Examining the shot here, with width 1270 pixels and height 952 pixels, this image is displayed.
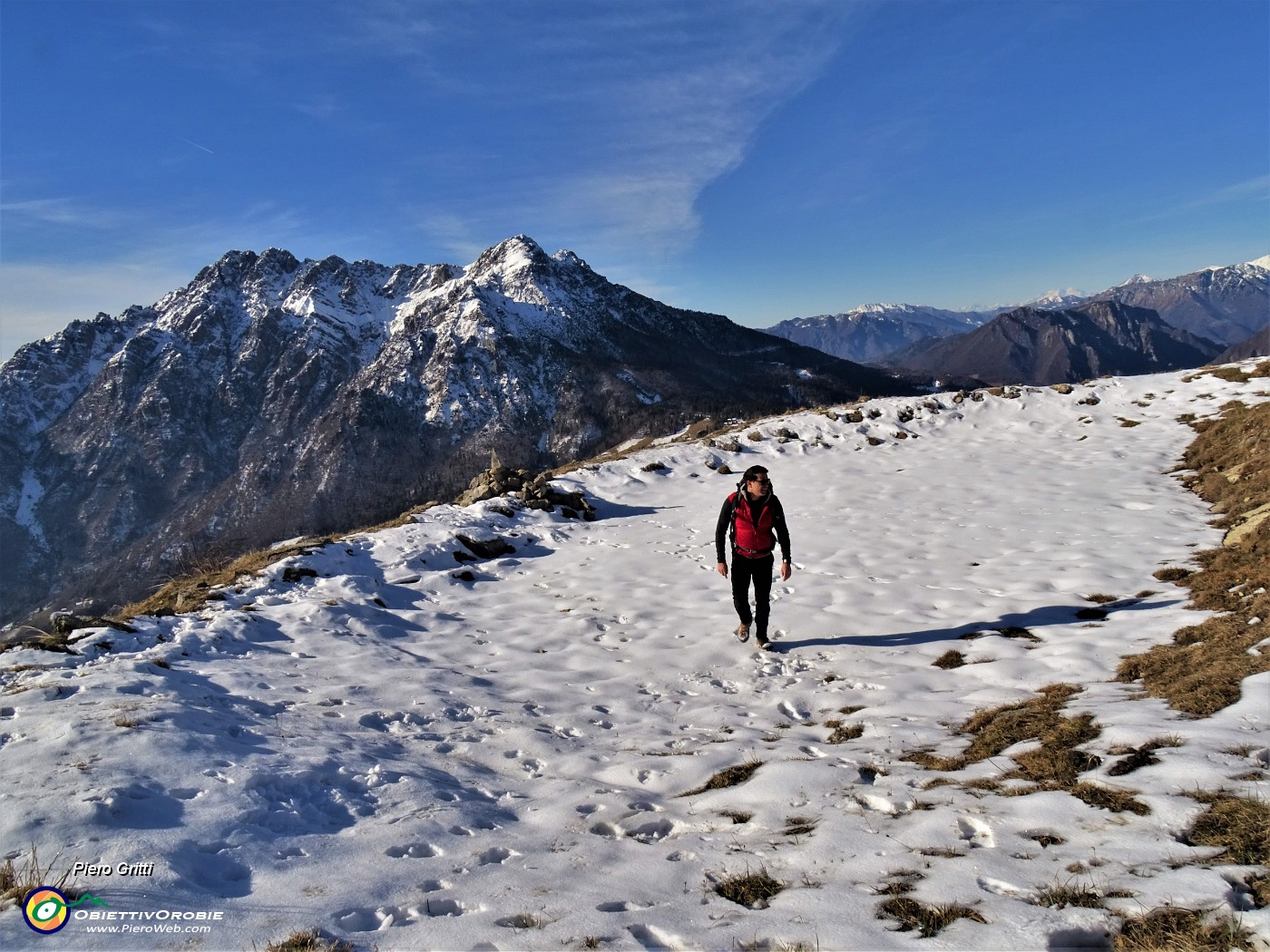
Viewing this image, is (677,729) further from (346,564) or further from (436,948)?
(346,564)

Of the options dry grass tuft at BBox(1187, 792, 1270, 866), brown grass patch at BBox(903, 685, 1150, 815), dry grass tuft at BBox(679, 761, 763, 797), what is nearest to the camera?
dry grass tuft at BBox(1187, 792, 1270, 866)

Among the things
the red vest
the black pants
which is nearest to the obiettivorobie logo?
the black pants

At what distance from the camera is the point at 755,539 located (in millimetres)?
11172

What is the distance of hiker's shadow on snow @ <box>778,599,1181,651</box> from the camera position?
1066 cm

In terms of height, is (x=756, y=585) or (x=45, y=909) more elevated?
(x=756, y=585)

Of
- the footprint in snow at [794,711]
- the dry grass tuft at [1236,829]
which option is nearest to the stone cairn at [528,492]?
the footprint in snow at [794,711]

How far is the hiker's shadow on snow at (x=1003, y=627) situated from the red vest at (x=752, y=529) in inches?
71.2

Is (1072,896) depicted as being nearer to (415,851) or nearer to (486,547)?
(415,851)

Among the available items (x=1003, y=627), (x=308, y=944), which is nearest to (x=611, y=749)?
(x=308, y=944)

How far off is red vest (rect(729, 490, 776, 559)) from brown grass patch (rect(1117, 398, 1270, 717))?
5286 mm

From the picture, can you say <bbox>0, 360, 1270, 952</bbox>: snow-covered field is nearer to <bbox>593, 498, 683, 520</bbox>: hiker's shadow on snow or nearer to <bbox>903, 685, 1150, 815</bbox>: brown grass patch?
<bbox>903, 685, 1150, 815</bbox>: brown grass patch

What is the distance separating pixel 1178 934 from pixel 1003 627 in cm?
821

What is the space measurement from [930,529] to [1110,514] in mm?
4610

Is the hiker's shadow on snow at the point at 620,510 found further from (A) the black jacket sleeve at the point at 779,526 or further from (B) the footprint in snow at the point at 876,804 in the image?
(B) the footprint in snow at the point at 876,804
